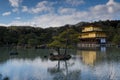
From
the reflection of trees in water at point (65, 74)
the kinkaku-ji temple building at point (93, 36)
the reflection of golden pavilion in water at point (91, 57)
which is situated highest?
the kinkaku-ji temple building at point (93, 36)

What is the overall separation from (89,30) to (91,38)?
1903 millimetres

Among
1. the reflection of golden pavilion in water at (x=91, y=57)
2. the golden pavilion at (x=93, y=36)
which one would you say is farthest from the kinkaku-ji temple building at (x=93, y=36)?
the reflection of golden pavilion in water at (x=91, y=57)

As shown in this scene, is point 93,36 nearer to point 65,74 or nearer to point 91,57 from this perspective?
point 91,57

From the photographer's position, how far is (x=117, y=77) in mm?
12141

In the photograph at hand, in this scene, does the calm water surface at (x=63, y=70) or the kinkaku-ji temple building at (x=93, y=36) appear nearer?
the calm water surface at (x=63, y=70)

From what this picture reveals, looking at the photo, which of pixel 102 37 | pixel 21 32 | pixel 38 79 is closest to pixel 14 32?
pixel 21 32

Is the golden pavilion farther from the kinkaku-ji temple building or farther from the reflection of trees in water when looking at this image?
the reflection of trees in water

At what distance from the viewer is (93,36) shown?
4703cm

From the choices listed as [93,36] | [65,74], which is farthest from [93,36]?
[65,74]

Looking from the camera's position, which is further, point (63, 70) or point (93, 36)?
point (93, 36)

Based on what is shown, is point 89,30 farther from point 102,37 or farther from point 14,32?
point 14,32

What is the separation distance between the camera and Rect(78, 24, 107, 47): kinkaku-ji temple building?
147ft

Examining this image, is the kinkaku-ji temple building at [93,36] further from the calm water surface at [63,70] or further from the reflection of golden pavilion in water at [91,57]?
the calm water surface at [63,70]

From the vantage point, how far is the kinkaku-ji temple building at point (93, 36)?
44900mm
